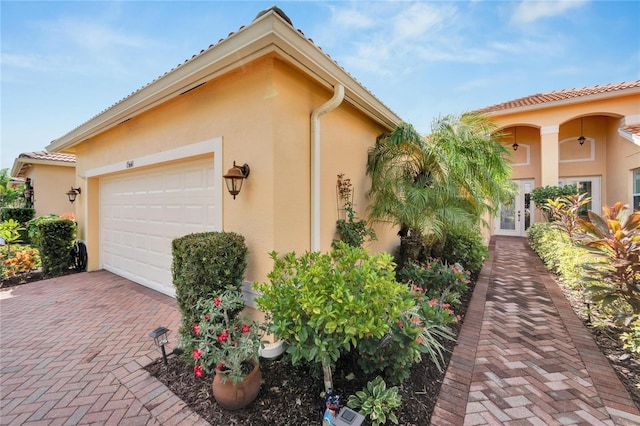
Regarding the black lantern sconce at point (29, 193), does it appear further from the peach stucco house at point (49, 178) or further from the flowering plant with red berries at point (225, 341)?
the flowering plant with red berries at point (225, 341)

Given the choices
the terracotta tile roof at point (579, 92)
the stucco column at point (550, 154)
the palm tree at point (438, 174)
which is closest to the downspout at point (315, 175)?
the palm tree at point (438, 174)

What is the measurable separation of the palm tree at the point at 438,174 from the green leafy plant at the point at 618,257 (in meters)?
1.70

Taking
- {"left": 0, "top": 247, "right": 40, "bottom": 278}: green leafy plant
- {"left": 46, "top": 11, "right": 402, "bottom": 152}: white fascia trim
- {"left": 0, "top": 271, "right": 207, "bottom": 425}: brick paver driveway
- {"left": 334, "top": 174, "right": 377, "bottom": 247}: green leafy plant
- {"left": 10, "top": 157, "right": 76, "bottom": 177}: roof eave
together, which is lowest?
{"left": 0, "top": 271, "right": 207, "bottom": 425}: brick paver driveway

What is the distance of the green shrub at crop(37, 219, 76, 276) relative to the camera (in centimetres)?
689

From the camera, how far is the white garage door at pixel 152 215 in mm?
4430

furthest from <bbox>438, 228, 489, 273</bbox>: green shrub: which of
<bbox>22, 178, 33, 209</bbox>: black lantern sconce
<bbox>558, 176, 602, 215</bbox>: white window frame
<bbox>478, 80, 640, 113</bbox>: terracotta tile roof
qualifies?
<bbox>22, 178, 33, 209</bbox>: black lantern sconce

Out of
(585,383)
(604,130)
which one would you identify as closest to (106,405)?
(585,383)

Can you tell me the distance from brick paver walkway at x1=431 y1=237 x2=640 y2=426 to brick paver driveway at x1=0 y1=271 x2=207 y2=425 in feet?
8.40

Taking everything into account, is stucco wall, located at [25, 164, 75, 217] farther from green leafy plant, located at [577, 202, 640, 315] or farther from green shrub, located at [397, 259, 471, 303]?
green leafy plant, located at [577, 202, 640, 315]

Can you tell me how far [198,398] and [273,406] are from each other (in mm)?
763

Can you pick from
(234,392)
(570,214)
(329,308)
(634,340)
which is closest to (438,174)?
(634,340)

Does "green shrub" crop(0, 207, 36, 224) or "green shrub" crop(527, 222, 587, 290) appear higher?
"green shrub" crop(0, 207, 36, 224)

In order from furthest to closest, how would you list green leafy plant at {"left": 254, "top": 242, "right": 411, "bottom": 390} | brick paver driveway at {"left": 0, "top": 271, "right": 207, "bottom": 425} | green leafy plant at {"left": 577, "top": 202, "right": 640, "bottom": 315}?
green leafy plant at {"left": 577, "top": 202, "right": 640, "bottom": 315} → brick paver driveway at {"left": 0, "top": 271, "right": 207, "bottom": 425} → green leafy plant at {"left": 254, "top": 242, "right": 411, "bottom": 390}

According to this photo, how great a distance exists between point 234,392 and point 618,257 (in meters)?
5.03
